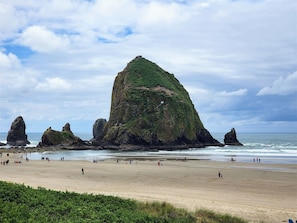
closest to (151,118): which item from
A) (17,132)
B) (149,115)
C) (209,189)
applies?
(149,115)

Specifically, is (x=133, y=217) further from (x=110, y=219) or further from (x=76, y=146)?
(x=76, y=146)

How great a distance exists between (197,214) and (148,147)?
283ft

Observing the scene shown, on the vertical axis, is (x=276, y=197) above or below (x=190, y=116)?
below

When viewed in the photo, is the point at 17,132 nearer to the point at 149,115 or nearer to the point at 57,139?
the point at 57,139

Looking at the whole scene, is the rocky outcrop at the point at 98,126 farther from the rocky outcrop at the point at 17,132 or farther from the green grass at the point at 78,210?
the green grass at the point at 78,210

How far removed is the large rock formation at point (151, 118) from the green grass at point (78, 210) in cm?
8473

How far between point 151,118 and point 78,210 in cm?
9562

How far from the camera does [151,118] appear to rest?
10756 centimetres

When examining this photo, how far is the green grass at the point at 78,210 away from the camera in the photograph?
10.5 meters

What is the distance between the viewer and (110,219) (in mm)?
11234

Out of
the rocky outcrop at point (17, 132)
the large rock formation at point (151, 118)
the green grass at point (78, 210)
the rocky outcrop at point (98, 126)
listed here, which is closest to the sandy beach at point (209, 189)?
the green grass at point (78, 210)

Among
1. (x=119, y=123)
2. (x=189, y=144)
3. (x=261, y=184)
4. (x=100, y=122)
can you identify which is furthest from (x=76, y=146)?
(x=261, y=184)

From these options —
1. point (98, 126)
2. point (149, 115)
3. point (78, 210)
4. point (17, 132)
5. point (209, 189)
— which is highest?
point (149, 115)

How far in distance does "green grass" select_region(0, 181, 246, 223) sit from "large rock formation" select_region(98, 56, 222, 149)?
84.7 meters
